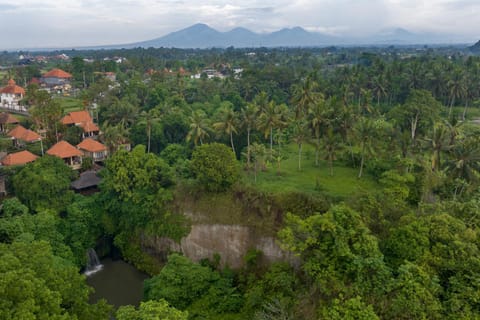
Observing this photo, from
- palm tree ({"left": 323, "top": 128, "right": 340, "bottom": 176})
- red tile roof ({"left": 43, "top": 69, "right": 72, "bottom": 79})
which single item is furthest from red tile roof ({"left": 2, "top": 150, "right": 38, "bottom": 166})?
red tile roof ({"left": 43, "top": 69, "right": 72, "bottom": 79})

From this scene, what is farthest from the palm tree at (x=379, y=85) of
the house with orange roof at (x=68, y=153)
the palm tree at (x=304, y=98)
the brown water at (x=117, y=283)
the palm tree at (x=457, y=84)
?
the brown water at (x=117, y=283)

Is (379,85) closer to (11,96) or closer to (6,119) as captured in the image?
(6,119)

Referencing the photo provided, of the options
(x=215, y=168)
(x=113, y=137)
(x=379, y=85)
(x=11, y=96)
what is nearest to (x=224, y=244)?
(x=215, y=168)

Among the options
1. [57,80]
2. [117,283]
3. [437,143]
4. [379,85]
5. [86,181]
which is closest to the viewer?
[437,143]

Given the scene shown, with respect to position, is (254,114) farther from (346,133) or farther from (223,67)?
(223,67)

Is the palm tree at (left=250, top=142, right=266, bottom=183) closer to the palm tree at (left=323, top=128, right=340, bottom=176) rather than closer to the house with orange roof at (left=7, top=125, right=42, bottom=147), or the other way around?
the palm tree at (left=323, top=128, right=340, bottom=176)

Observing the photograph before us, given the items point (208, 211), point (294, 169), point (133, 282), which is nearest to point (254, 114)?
point (294, 169)
